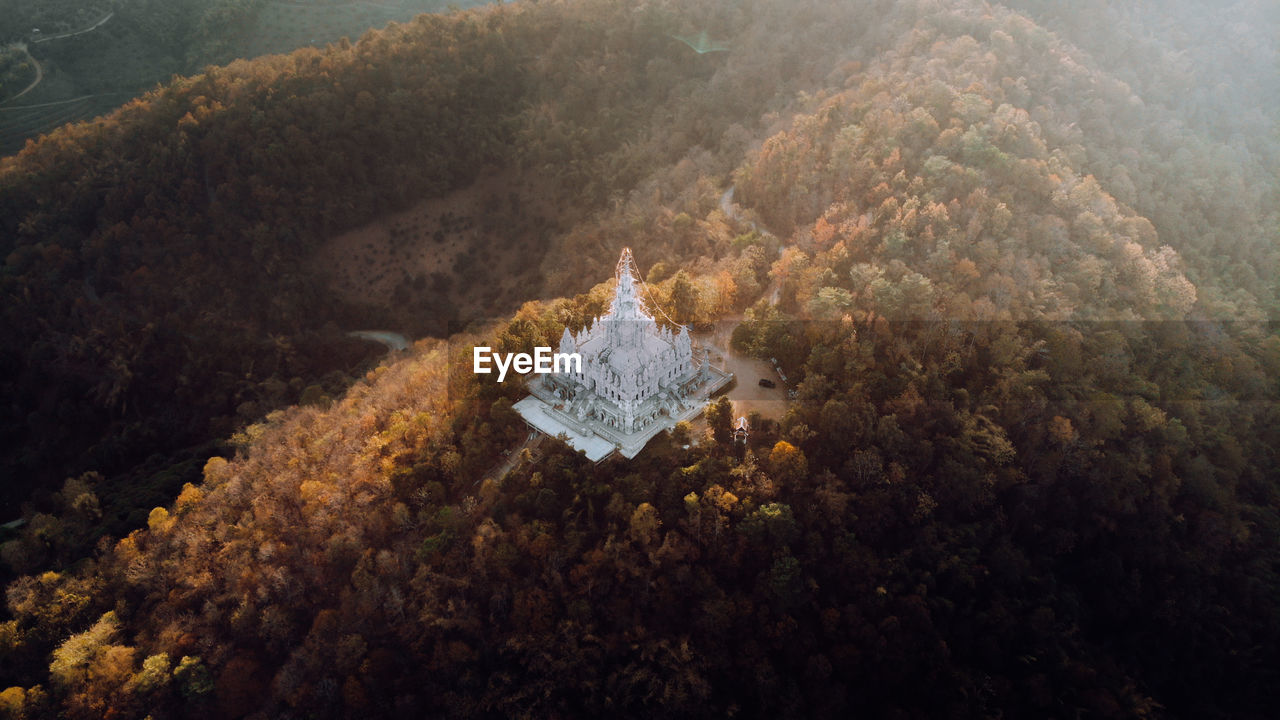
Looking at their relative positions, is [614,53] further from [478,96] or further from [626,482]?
[626,482]

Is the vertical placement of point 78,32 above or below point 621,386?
below

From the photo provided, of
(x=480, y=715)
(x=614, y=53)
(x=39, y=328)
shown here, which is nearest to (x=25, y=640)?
(x=480, y=715)

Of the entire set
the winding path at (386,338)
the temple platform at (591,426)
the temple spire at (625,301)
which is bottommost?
the winding path at (386,338)

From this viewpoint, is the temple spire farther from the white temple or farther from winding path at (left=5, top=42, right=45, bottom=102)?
winding path at (left=5, top=42, right=45, bottom=102)

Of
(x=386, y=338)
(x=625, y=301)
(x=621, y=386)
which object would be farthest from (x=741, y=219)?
(x=386, y=338)

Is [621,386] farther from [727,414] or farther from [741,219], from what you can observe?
[741,219]

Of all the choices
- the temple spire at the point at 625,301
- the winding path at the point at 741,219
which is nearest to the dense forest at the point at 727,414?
the winding path at the point at 741,219

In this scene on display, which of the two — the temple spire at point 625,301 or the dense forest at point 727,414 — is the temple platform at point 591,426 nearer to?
the dense forest at point 727,414
